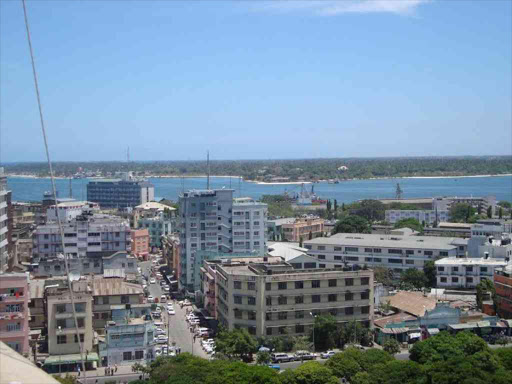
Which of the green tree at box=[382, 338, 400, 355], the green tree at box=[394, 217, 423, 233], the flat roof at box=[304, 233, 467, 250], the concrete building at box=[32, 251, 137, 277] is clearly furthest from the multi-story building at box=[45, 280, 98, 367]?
the green tree at box=[394, 217, 423, 233]

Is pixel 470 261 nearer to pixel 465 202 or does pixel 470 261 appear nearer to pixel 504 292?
pixel 504 292

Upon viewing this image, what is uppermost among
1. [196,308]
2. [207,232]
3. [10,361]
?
[10,361]

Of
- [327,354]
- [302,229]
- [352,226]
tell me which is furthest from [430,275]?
[302,229]

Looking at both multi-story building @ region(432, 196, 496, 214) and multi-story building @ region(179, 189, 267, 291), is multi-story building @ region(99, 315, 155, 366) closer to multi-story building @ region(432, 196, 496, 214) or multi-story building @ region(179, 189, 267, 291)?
multi-story building @ region(179, 189, 267, 291)

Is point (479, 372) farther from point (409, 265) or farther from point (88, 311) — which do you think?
point (409, 265)

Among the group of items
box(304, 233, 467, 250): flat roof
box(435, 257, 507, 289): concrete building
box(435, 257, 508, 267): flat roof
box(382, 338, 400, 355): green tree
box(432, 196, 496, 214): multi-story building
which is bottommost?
box(382, 338, 400, 355): green tree

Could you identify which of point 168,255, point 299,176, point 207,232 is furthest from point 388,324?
point 299,176
